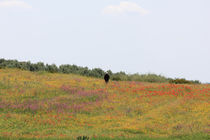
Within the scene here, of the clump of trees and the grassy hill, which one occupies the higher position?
the clump of trees

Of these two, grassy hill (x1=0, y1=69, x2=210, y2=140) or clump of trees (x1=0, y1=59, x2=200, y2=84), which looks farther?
clump of trees (x1=0, y1=59, x2=200, y2=84)

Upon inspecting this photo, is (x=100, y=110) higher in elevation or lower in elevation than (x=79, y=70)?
lower

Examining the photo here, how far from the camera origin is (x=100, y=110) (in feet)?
89.5

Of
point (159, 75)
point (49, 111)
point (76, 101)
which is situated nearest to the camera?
point (49, 111)

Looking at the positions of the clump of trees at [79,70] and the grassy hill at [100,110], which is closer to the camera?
the grassy hill at [100,110]

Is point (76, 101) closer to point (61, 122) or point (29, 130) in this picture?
point (61, 122)

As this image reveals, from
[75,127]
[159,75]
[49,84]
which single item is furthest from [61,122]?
[159,75]

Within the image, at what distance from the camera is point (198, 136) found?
18953 millimetres

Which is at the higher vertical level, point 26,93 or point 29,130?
point 26,93

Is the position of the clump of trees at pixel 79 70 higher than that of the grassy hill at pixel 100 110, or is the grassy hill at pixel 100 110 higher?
the clump of trees at pixel 79 70

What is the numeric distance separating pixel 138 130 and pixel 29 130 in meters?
7.38

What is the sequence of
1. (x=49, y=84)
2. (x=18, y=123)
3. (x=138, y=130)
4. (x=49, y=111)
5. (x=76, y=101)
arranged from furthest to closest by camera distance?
1. (x=49, y=84)
2. (x=76, y=101)
3. (x=49, y=111)
4. (x=18, y=123)
5. (x=138, y=130)

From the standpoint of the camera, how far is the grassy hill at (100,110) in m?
20.5

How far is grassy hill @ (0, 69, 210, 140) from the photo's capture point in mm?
20500
